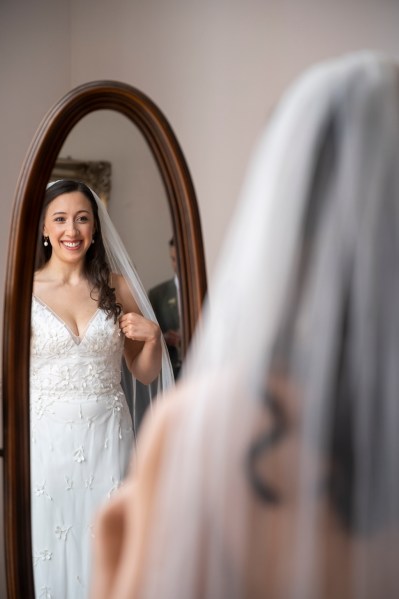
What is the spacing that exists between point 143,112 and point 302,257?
81cm

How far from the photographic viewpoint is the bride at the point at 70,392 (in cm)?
126

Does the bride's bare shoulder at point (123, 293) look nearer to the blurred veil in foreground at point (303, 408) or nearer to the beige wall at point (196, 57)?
the beige wall at point (196, 57)

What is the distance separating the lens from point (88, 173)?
4.29 feet

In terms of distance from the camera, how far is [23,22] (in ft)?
5.96

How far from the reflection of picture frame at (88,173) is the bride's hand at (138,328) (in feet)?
0.63

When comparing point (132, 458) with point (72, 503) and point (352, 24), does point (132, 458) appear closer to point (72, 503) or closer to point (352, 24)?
point (72, 503)

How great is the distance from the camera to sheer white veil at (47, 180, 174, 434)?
4.31 ft

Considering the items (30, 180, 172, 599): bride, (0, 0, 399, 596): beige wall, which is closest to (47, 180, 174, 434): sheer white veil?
(30, 180, 172, 599): bride

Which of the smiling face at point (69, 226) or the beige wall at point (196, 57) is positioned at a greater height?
the beige wall at point (196, 57)

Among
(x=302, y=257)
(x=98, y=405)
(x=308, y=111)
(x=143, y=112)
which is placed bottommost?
(x=98, y=405)

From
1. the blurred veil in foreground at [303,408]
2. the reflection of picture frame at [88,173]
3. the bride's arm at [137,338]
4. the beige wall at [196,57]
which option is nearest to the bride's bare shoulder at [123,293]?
the bride's arm at [137,338]

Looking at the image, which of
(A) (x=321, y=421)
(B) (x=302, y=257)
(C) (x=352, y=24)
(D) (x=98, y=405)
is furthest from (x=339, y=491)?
(C) (x=352, y=24)

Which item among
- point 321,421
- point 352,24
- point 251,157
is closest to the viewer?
point 321,421

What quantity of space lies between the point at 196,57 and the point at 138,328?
3.28 feet
